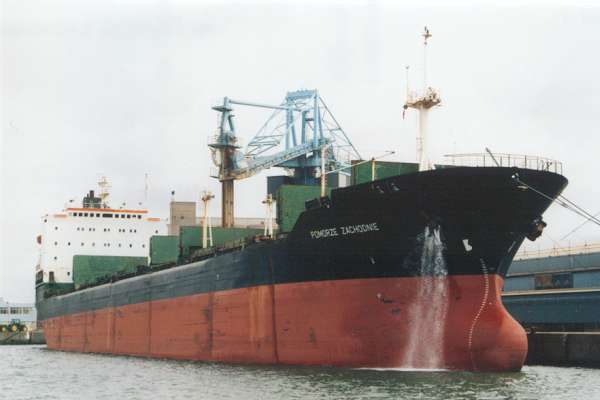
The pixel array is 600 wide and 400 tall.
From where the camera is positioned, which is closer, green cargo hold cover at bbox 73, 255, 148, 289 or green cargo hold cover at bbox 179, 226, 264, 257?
green cargo hold cover at bbox 179, 226, 264, 257

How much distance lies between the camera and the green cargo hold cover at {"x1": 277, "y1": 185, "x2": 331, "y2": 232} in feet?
77.9

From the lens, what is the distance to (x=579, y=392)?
55.9ft

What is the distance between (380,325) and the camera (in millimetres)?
19875

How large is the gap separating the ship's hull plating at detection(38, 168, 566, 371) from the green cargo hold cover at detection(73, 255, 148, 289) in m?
20.3

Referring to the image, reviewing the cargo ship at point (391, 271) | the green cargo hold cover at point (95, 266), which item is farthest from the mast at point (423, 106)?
the green cargo hold cover at point (95, 266)

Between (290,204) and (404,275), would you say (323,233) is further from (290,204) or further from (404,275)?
(290,204)

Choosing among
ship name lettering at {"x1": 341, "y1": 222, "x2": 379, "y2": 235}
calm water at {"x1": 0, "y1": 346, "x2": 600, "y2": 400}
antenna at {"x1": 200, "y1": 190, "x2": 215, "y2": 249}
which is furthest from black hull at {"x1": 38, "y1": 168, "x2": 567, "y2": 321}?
antenna at {"x1": 200, "y1": 190, "x2": 215, "y2": 249}

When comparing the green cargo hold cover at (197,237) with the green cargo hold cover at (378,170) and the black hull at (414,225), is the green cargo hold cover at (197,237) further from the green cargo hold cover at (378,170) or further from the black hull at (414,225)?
the black hull at (414,225)

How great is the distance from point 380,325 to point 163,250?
56.5ft

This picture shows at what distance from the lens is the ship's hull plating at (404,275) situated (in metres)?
19.5

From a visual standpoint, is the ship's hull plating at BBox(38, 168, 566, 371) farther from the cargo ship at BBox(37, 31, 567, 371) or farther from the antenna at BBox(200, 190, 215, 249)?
the antenna at BBox(200, 190, 215, 249)

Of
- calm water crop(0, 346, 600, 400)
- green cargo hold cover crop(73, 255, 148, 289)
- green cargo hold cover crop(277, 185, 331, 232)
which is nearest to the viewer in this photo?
calm water crop(0, 346, 600, 400)

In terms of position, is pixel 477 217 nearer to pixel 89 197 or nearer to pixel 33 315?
pixel 89 197

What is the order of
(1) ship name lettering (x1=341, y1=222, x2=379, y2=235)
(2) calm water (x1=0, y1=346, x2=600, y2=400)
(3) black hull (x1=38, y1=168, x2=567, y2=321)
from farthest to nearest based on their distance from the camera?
(1) ship name lettering (x1=341, y1=222, x2=379, y2=235)
(3) black hull (x1=38, y1=168, x2=567, y2=321)
(2) calm water (x1=0, y1=346, x2=600, y2=400)
